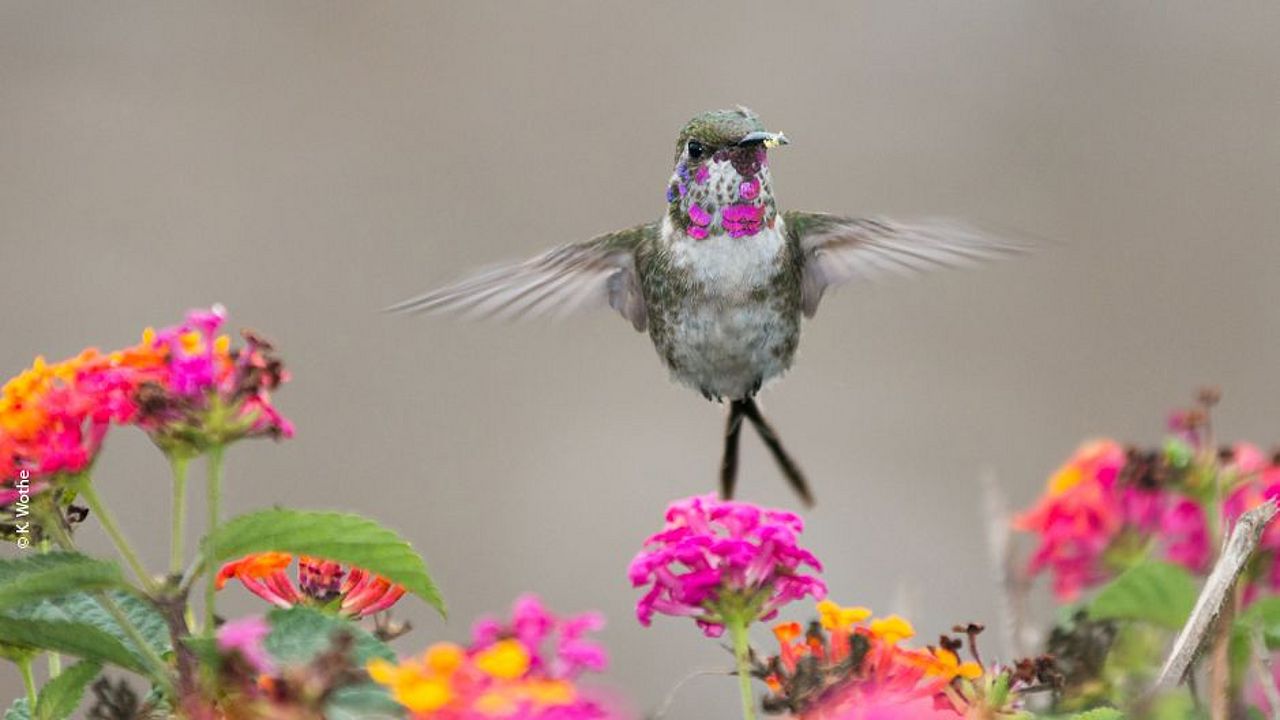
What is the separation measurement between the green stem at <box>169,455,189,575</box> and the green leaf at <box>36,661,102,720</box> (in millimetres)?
103

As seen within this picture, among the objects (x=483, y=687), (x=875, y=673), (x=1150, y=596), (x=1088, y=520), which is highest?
(x=1088, y=520)

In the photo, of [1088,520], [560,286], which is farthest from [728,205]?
[1088,520]

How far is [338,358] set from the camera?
5922mm

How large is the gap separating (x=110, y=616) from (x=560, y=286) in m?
1.08

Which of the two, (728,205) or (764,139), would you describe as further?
(728,205)

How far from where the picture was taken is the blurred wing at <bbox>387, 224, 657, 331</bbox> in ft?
7.38

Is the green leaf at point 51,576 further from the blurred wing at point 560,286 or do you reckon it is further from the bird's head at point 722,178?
the bird's head at point 722,178

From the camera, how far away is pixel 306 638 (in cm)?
127

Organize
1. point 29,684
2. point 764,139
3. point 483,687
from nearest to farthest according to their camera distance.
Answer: point 483,687
point 29,684
point 764,139

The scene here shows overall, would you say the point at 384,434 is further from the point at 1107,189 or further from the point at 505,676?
the point at 505,676

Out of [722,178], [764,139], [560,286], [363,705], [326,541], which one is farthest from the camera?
[560,286]

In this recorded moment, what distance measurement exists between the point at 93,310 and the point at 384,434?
46.2 inches

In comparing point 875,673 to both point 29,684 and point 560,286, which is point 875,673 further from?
point 560,286

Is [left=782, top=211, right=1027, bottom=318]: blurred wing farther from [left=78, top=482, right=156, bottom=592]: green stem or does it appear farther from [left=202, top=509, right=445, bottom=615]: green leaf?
[left=78, top=482, right=156, bottom=592]: green stem
